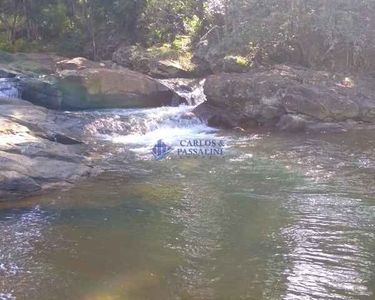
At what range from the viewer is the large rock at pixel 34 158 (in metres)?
9.94

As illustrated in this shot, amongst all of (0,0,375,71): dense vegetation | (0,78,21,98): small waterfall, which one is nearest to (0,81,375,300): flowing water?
(0,78,21,98): small waterfall

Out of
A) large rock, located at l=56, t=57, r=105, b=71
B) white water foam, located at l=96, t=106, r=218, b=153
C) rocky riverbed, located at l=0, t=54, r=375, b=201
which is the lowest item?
white water foam, located at l=96, t=106, r=218, b=153

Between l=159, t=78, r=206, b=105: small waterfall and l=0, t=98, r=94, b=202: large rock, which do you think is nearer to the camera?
l=0, t=98, r=94, b=202: large rock

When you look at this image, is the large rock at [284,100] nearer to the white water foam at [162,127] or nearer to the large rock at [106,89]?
the white water foam at [162,127]

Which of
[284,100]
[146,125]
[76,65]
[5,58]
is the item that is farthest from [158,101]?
[5,58]

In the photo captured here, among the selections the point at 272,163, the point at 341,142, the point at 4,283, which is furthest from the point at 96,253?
the point at 341,142

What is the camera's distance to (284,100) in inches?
670

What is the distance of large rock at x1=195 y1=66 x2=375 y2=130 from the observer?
16750 millimetres

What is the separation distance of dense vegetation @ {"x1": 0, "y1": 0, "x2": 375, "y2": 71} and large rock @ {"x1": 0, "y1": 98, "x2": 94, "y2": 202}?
9.77 meters

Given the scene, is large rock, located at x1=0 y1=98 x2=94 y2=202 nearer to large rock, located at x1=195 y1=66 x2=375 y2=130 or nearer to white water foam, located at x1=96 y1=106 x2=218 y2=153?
white water foam, located at x1=96 y1=106 x2=218 y2=153

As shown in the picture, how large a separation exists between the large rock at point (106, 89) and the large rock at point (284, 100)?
2.25m

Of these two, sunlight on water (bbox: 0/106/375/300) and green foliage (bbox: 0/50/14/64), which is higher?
green foliage (bbox: 0/50/14/64)

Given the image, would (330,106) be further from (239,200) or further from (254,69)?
(239,200)

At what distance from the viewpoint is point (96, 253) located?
286 inches
